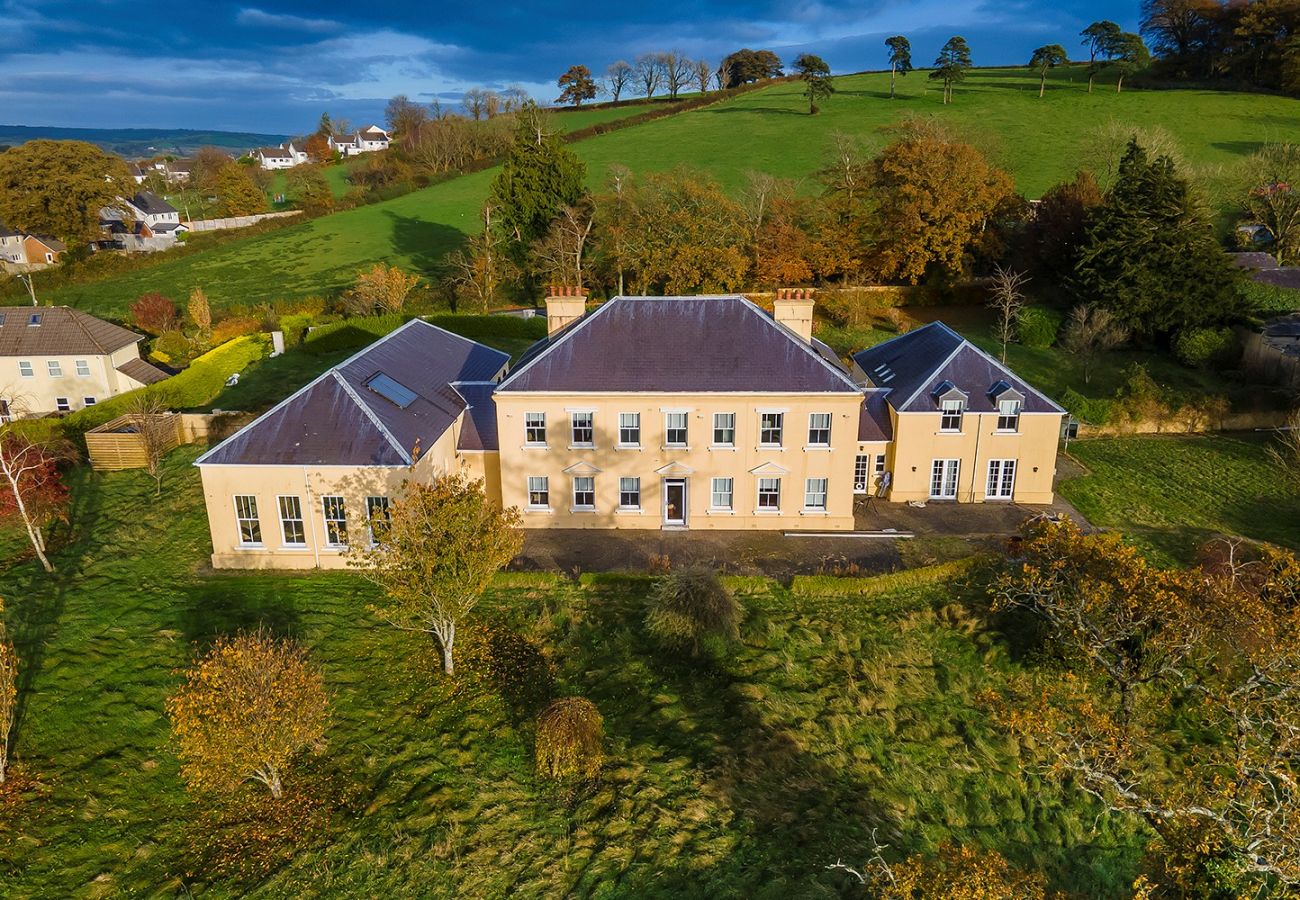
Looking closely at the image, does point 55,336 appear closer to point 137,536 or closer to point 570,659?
point 137,536

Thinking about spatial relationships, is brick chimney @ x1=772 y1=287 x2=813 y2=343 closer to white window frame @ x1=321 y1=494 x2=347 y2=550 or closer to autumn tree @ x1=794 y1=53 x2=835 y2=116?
white window frame @ x1=321 y1=494 x2=347 y2=550

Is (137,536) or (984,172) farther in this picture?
(984,172)

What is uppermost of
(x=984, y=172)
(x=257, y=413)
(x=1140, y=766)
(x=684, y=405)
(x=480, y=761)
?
(x=984, y=172)

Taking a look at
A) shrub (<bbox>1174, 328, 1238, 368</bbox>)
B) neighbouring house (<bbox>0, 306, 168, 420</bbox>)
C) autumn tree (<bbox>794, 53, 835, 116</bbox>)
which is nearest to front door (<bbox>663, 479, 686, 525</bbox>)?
neighbouring house (<bbox>0, 306, 168, 420</bbox>)

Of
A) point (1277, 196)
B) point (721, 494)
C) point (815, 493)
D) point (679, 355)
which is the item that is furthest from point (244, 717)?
point (1277, 196)

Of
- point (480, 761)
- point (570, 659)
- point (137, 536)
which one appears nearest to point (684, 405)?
point (570, 659)

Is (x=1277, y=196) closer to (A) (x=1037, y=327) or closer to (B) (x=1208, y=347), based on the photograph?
(B) (x=1208, y=347)
